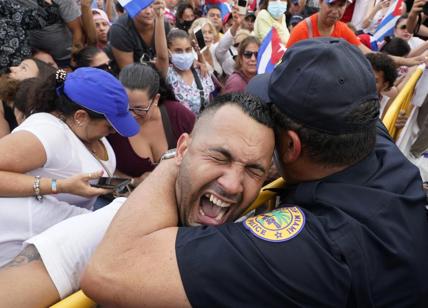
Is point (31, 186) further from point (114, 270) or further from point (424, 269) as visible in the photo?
point (424, 269)

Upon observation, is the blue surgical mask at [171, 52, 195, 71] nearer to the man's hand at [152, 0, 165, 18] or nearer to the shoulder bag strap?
the man's hand at [152, 0, 165, 18]

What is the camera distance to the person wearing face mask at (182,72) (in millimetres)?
4211

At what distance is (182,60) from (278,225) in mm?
3469

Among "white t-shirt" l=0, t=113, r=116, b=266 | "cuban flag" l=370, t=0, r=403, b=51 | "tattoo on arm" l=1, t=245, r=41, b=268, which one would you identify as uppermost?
"tattoo on arm" l=1, t=245, r=41, b=268

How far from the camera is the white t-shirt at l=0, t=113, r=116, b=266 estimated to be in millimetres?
1869

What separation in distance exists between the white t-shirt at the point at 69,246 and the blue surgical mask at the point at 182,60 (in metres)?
3.19

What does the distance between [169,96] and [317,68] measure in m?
2.44

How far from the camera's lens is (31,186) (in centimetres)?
200

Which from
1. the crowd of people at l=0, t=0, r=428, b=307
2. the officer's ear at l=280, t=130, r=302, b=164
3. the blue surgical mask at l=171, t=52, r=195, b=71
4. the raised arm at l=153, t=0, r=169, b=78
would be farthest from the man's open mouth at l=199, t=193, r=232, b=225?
the blue surgical mask at l=171, t=52, r=195, b=71

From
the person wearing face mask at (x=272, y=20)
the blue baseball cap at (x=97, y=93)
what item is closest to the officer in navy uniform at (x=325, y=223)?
the blue baseball cap at (x=97, y=93)

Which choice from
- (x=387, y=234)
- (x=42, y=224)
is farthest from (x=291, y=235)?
(x=42, y=224)

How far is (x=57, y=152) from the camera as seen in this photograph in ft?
7.02

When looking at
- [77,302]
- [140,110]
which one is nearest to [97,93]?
[140,110]

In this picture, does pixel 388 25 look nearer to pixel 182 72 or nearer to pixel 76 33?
pixel 182 72
